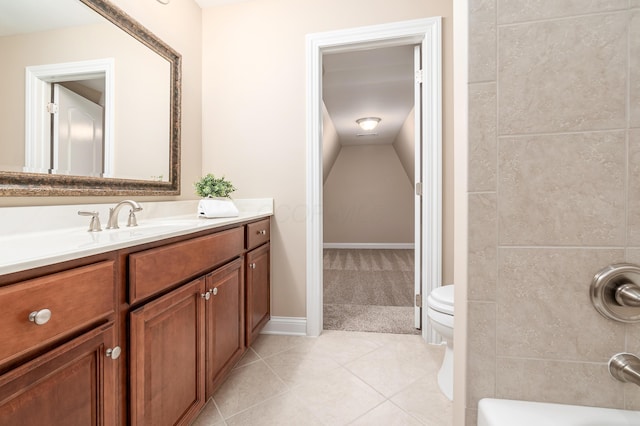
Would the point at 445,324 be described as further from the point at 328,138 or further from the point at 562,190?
the point at 328,138

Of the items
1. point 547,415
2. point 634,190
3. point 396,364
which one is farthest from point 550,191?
point 396,364

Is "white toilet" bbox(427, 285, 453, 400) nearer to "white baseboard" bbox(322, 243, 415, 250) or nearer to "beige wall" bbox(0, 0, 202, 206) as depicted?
Result: "beige wall" bbox(0, 0, 202, 206)

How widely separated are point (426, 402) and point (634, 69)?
53.9 inches

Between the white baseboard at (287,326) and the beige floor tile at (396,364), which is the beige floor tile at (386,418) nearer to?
the beige floor tile at (396,364)

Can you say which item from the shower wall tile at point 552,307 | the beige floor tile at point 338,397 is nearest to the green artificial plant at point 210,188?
the beige floor tile at point 338,397

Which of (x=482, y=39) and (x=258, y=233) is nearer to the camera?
(x=482, y=39)

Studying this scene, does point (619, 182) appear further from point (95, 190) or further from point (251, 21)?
point (251, 21)

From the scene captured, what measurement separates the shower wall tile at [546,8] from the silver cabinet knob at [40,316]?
1.14m

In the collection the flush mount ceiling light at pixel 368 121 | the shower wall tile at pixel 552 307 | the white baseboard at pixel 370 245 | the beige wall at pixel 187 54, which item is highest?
the flush mount ceiling light at pixel 368 121

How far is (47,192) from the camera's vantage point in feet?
3.64

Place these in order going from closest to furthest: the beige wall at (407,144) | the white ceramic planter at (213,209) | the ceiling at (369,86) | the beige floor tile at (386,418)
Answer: the beige floor tile at (386,418) → the white ceramic planter at (213,209) → the ceiling at (369,86) → the beige wall at (407,144)

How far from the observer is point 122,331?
31.2 inches

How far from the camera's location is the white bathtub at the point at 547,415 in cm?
61

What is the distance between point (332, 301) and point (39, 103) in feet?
7.51
